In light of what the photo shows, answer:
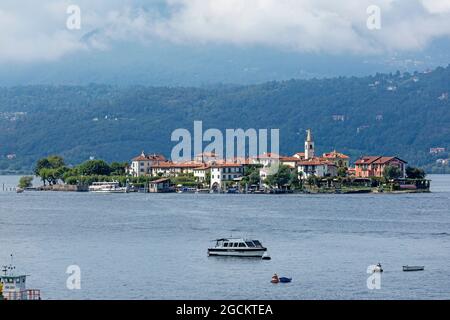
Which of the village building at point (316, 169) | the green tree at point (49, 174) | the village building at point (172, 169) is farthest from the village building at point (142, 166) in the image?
the village building at point (316, 169)

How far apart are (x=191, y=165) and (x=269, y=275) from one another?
55.7m

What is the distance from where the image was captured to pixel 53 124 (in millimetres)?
159625

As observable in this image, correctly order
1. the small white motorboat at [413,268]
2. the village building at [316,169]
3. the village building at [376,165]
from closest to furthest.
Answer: the small white motorboat at [413,268] < the village building at [316,169] < the village building at [376,165]

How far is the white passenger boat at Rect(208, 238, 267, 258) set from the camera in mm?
21031

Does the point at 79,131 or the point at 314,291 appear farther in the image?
the point at 79,131

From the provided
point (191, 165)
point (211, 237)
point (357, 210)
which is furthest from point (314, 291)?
point (191, 165)

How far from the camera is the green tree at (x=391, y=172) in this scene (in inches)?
2527

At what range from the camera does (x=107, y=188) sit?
222 feet

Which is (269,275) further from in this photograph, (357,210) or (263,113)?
(263,113)

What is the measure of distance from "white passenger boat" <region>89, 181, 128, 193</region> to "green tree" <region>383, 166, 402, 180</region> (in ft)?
58.5

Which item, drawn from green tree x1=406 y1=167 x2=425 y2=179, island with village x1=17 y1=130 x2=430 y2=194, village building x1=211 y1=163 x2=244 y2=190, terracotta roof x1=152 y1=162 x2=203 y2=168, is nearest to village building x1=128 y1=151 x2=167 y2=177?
island with village x1=17 y1=130 x2=430 y2=194

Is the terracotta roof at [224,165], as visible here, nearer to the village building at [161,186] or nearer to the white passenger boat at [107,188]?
the village building at [161,186]

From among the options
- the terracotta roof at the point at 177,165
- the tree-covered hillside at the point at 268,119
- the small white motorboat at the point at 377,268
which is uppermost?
the tree-covered hillside at the point at 268,119

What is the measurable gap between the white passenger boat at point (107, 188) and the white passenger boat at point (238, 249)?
45714mm
